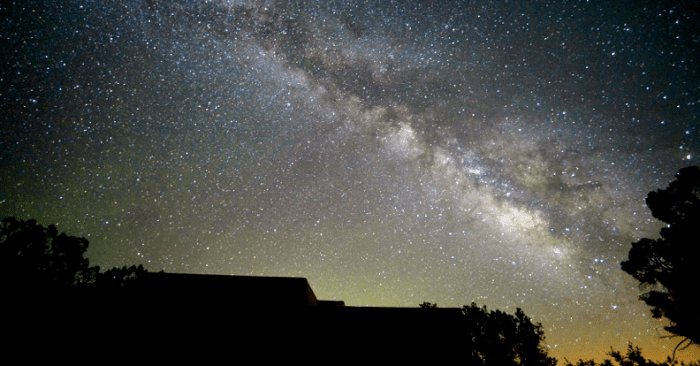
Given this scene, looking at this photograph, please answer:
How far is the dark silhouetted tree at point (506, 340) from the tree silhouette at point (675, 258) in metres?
10.4

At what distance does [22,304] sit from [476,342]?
28.5 metres

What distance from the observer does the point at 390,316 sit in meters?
15.5

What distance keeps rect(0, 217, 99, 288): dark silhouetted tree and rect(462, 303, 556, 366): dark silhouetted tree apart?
26.1m

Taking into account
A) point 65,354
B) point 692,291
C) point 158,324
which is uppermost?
point 692,291

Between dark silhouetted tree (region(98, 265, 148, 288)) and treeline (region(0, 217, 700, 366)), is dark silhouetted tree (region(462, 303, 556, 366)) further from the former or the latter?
dark silhouetted tree (region(98, 265, 148, 288))

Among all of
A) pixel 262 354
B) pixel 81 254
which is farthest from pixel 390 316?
pixel 81 254

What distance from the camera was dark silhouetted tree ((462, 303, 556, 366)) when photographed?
81.0ft

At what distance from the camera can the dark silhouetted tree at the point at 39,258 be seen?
17.8 m

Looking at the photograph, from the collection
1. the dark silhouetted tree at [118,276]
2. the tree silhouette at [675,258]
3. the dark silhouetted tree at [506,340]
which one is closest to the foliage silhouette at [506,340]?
the dark silhouetted tree at [506,340]

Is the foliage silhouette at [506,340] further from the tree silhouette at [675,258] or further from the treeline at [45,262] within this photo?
the treeline at [45,262]

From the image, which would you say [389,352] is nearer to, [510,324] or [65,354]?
[65,354]

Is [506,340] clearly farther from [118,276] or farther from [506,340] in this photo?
[118,276]

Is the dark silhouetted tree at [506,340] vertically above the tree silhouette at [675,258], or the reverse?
the tree silhouette at [675,258]

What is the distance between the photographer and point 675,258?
1616 centimetres
